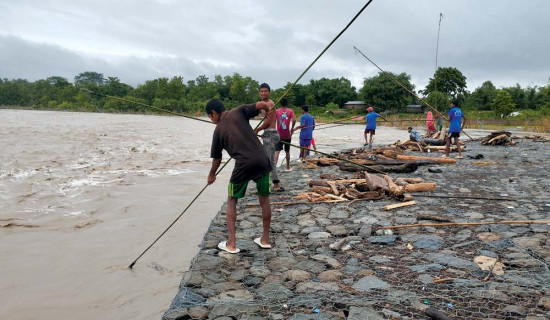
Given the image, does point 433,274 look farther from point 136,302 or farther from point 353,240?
point 136,302

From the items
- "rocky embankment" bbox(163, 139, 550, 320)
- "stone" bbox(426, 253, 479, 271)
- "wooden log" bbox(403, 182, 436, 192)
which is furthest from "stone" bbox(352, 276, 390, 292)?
"wooden log" bbox(403, 182, 436, 192)

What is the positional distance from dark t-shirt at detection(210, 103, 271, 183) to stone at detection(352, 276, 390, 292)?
4.51ft

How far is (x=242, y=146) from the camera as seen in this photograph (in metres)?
3.69

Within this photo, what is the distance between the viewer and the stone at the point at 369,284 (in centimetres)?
299

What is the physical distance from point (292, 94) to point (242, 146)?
61.4 meters

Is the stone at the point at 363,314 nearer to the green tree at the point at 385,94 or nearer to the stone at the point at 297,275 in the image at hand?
the stone at the point at 297,275

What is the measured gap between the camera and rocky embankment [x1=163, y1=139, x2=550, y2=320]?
2658 millimetres

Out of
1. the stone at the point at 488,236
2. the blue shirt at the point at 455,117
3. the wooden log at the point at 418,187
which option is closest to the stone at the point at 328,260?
the stone at the point at 488,236

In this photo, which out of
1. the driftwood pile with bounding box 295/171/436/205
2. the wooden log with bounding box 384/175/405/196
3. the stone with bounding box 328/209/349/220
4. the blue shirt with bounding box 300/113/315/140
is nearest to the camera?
the stone with bounding box 328/209/349/220

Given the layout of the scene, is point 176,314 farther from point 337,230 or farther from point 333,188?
point 333,188

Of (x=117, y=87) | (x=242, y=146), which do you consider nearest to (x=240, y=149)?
(x=242, y=146)

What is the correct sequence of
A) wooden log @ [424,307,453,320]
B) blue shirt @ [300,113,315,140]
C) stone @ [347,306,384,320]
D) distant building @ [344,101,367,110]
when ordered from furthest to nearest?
distant building @ [344,101,367,110] → blue shirt @ [300,113,315,140] → stone @ [347,306,384,320] → wooden log @ [424,307,453,320]

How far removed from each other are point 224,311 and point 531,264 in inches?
105

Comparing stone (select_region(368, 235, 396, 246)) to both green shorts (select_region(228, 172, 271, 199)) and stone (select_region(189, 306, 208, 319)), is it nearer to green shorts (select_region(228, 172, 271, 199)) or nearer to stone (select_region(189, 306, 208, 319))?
green shorts (select_region(228, 172, 271, 199))
